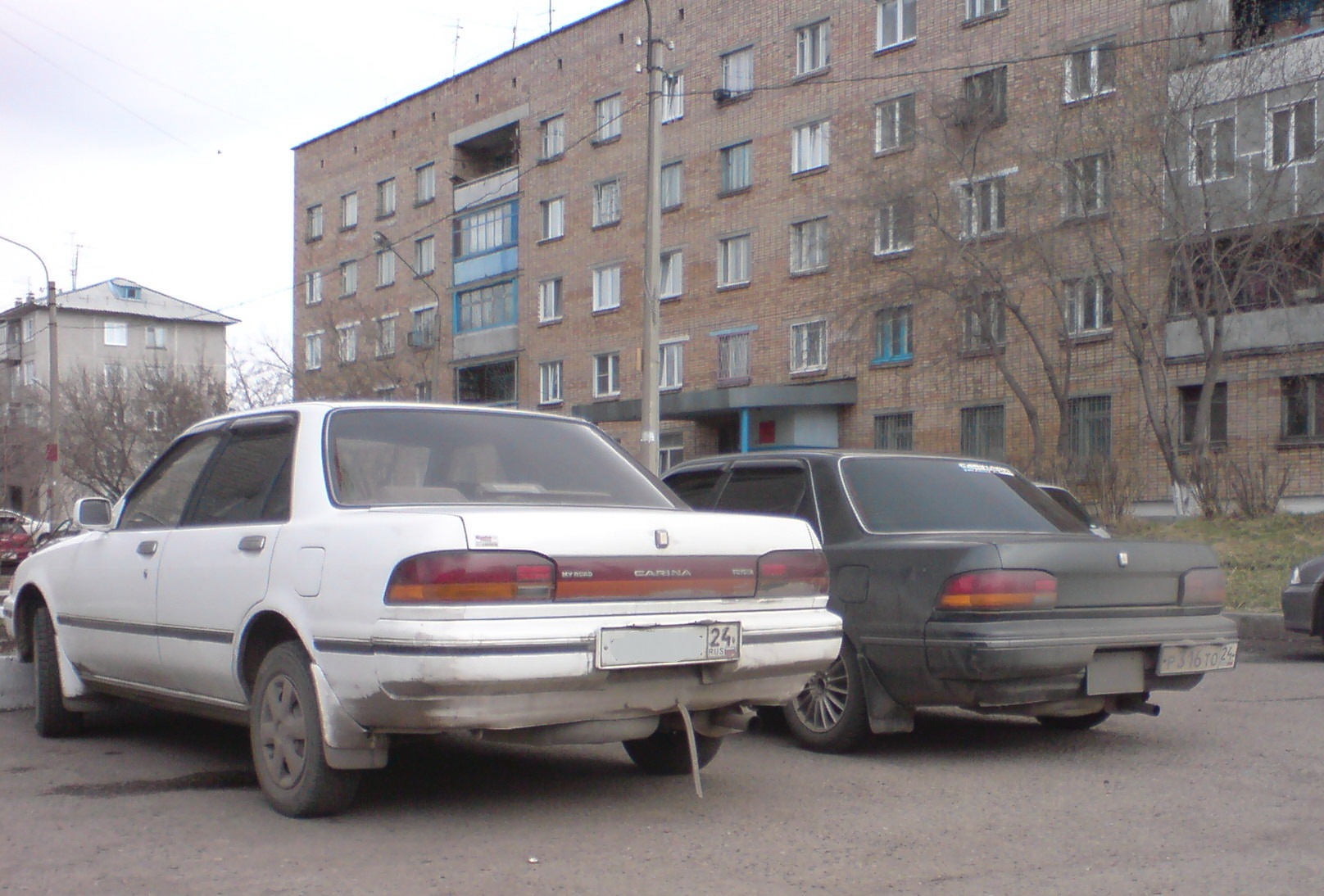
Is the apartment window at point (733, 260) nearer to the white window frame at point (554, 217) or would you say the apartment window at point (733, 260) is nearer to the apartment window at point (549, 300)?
the white window frame at point (554, 217)

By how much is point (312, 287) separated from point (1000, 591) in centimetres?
5569

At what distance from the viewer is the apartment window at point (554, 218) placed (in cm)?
4544

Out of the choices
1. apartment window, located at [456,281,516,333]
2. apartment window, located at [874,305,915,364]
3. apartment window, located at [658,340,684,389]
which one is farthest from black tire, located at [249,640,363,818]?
apartment window, located at [456,281,516,333]

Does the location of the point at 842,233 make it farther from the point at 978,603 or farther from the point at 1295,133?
the point at 978,603

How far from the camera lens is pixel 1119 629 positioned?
20.3ft

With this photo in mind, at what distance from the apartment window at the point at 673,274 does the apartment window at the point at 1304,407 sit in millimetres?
17752

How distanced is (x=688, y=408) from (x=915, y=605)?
3196cm

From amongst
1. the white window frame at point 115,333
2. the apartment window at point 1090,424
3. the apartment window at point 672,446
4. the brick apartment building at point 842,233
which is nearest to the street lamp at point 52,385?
the brick apartment building at point 842,233

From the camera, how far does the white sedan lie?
4.52 metres

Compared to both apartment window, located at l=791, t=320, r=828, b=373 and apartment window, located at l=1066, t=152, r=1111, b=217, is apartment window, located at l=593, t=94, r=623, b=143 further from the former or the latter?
apartment window, located at l=1066, t=152, r=1111, b=217

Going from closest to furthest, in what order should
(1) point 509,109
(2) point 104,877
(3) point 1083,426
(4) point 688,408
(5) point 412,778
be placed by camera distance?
(2) point 104,877, (5) point 412,778, (3) point 1083,426, (4) point 688,408, (1) point 509,109

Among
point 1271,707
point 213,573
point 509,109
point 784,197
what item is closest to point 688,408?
point 784,197


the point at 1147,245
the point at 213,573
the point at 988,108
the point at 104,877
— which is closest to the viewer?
the point at 104,877

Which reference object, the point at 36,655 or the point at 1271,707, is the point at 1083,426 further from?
the point at 36,655
